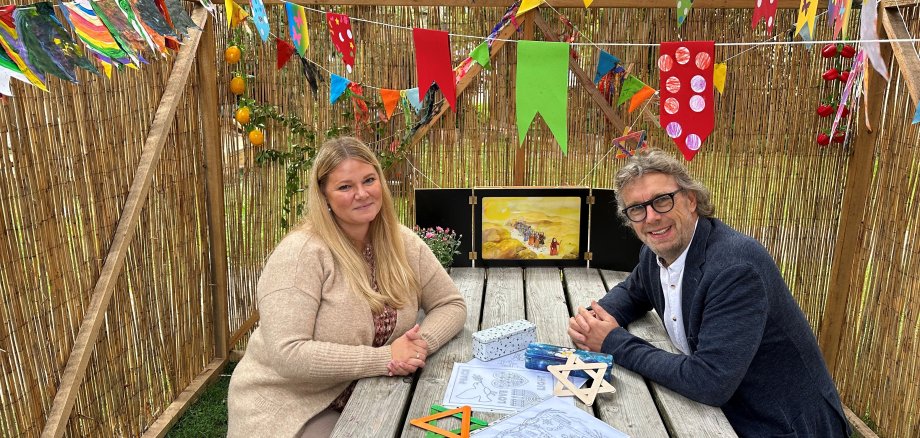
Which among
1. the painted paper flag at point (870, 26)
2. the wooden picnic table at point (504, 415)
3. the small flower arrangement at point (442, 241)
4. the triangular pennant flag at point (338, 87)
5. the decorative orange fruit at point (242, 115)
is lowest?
the wooden picnic table at point (504, 415)

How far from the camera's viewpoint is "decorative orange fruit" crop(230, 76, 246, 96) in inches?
134

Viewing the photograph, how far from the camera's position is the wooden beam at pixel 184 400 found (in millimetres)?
3047

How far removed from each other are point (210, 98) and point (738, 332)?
261cm

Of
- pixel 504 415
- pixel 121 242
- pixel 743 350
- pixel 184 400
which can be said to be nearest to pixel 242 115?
pixel 121 242

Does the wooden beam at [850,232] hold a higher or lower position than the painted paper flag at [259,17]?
lower

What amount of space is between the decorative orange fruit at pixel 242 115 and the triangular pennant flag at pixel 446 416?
7.41ft

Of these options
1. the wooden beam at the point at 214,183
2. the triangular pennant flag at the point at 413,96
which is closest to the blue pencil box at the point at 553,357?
the triangular pennant flag at the point at 413,96

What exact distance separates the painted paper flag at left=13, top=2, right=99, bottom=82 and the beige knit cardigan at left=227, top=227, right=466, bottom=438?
0.73m

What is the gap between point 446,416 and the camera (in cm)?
162

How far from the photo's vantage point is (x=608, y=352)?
1.95 meters

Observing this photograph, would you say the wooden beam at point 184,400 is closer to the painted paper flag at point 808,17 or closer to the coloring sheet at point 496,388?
the coloring sheet at point 496,388

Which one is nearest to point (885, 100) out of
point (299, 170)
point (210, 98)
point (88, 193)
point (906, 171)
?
point (906, 171)

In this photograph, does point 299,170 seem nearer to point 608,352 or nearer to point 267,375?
point 267,375

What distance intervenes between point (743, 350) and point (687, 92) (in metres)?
1.15
